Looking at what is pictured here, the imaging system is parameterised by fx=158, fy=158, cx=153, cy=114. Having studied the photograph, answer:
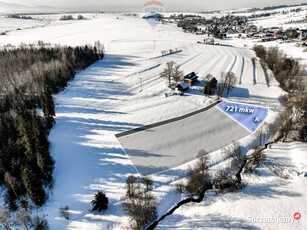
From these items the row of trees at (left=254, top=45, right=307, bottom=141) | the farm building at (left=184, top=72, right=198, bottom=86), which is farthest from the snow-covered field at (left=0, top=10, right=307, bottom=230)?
the row of trees at (left=254, top=45, right=307, bottom=141)

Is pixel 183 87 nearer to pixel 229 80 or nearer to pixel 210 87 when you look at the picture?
pixel 210 87

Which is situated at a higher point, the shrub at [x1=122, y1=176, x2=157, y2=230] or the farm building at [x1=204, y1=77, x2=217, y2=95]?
the farm building at [x1=204, y1=77, x2=217, y2=95]

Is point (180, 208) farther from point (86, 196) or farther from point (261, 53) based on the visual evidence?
point (261, 53)

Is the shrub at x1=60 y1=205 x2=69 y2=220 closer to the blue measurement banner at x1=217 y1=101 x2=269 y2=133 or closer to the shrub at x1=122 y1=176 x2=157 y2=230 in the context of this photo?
the shrub at x1=122 y1=176 x2=157 y2=230

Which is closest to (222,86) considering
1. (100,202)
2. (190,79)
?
(190,79)

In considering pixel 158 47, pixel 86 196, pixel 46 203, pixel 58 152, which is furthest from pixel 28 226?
pixel 158 47

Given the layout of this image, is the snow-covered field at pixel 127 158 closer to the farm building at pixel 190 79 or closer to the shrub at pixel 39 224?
the shrub at pixel 39 224
